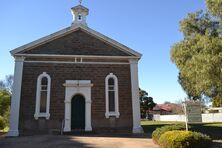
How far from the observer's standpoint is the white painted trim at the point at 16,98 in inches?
817

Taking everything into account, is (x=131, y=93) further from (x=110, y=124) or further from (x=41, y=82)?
(x=41, y=82)

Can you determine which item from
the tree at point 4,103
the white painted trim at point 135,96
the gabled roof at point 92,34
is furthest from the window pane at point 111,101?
the tree at point 4,103

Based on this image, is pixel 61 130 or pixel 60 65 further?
pixel 60 65

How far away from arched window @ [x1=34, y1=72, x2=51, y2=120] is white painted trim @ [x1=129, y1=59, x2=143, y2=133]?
6.68 metres

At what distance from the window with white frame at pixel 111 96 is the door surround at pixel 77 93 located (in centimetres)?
141

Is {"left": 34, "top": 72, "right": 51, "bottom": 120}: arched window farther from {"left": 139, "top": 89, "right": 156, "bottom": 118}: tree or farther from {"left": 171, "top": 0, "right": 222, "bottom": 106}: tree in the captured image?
{"left": 139, "top": 89, "right": 156, "bottom": 118}: tree

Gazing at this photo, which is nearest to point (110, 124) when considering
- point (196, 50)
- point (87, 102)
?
point (87, 102)

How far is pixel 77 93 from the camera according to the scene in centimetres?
2220

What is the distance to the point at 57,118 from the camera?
21.5 m

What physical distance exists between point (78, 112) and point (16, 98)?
4831 mm

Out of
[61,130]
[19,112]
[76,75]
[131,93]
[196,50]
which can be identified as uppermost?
[196,50]

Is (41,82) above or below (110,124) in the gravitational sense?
above

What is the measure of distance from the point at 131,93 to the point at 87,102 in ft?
11.9

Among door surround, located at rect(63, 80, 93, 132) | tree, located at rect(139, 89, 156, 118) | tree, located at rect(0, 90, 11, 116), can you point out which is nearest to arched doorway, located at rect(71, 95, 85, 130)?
door surround, located at rect(63, 80, 93, 132)
